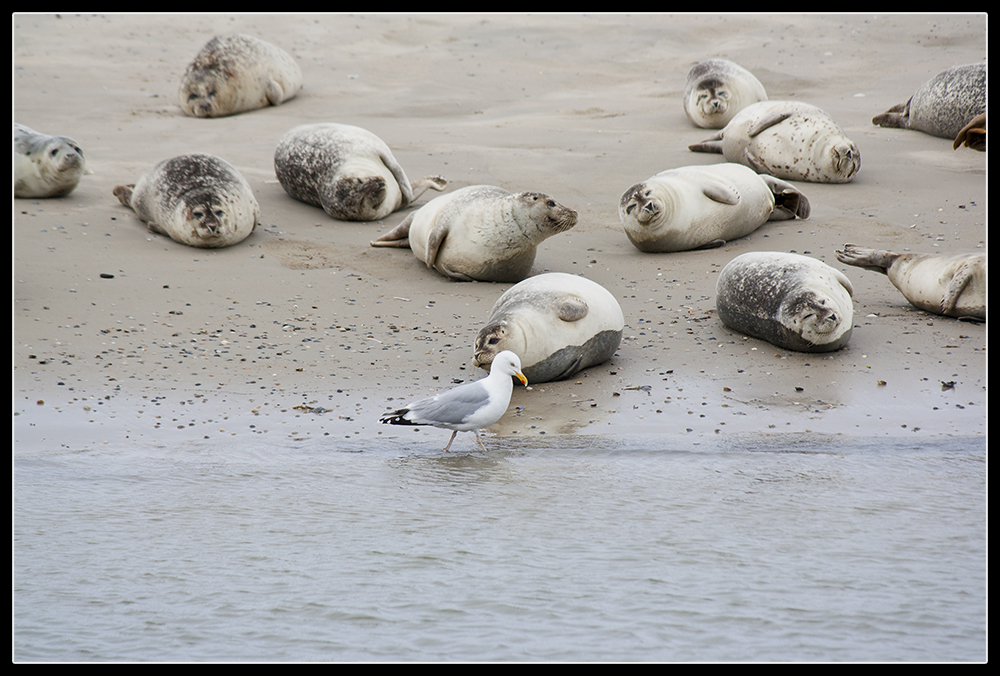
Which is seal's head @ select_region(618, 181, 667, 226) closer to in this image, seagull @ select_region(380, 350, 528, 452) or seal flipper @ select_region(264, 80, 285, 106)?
A: seagull @ select_region(380, 350, 528, 452)

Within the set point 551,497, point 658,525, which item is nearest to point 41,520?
point 551,497

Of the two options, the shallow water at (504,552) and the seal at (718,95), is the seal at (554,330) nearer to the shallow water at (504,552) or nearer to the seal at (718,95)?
the shallow water at (504,552)

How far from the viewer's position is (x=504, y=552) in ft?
9.42

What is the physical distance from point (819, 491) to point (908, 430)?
79 centimetres

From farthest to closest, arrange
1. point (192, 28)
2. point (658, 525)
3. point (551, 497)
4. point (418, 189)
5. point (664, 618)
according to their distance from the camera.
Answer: point (192, 28) < point (418, 189) < point (551, 497) < point (658, 525) < point (664, 618)

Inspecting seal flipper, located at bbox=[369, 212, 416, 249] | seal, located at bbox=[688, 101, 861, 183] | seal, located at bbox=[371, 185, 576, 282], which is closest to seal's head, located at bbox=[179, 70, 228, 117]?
seal flipper, located at bbox=[369, 212, 416, 249]

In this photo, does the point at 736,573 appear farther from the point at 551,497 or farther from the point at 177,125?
the point at 177,125

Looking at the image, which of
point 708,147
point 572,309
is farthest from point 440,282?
point 708,147

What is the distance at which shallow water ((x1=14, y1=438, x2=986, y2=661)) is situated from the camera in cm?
243

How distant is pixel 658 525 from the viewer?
3.07m

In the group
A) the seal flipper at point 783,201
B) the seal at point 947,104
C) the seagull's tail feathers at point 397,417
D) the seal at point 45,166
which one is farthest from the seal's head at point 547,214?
the seal at point 947,104

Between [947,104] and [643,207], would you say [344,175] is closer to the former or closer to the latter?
[643,207]

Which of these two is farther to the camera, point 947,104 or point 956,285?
point 947,104

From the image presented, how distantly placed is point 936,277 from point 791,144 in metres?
2.86
